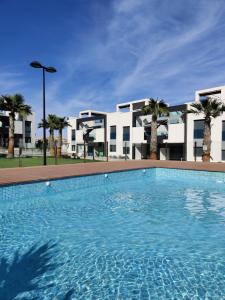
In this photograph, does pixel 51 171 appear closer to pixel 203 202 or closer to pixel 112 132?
pixel 203 202

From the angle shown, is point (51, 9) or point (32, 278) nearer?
point (32, 278)

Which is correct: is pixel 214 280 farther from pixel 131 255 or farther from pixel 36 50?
pixel 36 50

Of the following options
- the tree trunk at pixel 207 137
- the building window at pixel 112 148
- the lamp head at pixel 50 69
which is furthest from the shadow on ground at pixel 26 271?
the building window at pixel 112 148

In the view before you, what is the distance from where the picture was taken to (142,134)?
3947cm

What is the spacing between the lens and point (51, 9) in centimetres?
1471

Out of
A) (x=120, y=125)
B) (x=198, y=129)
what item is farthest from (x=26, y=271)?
(x=120, y=125)

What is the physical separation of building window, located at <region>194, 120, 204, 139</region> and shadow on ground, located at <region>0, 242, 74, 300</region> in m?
30.9

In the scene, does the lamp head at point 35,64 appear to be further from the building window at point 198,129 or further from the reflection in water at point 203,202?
the building window at point 198,129

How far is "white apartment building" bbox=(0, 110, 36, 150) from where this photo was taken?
169 ft

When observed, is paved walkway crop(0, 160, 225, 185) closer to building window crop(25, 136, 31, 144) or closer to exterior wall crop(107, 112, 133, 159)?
exterior wall crop(107, 112, 133, 159)

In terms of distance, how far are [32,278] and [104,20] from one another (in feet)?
53.6

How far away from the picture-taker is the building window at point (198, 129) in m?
33.0

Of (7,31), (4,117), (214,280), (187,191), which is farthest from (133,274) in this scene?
(4,117)

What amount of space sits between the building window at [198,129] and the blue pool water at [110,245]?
2296 cm
